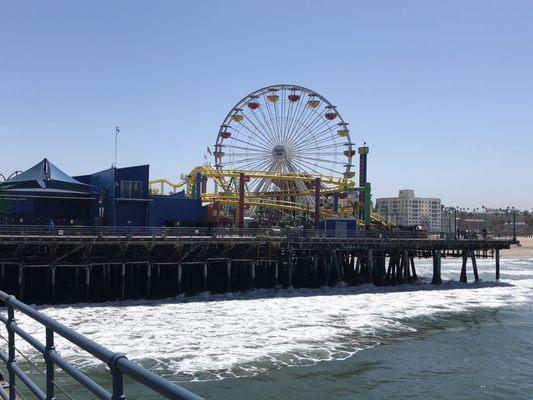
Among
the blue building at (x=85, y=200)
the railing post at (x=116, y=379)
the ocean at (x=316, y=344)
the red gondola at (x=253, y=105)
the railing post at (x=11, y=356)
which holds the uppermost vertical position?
the red gondola at (x=253, y=105)

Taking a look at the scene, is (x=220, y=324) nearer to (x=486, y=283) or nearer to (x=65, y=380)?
(x=65, y=380)

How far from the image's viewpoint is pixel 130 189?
1790 inches

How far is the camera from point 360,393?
17.2 meters

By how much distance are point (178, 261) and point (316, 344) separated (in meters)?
17.8

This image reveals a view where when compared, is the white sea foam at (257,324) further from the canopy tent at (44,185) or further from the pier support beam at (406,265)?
the canopy tent at (44,185)

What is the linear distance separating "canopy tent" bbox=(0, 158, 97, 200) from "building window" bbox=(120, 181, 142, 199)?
340 cm

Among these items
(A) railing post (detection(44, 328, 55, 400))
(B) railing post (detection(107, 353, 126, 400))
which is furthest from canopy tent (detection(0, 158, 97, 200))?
(B) railing post (detection(107, 353, 126, 400))

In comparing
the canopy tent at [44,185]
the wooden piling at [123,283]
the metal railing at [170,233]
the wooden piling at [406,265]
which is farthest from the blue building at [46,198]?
the wooden piling at [406,265]

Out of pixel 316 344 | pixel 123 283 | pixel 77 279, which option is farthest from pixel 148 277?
pixel 316 344

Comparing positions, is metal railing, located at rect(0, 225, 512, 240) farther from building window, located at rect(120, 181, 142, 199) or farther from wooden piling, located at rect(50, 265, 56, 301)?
building window, located at rect(120, 181, 142, 199)

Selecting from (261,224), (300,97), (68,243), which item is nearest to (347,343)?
(68,243)

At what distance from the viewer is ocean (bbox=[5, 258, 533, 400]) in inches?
700

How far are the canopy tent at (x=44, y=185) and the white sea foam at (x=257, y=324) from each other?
15176mm

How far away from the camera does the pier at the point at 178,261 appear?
34.9 metres
